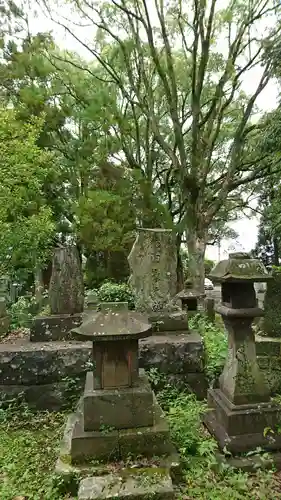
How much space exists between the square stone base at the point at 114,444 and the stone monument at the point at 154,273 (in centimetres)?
246

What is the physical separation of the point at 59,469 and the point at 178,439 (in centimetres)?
120

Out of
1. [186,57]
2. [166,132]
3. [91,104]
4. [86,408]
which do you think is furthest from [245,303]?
[166,132]

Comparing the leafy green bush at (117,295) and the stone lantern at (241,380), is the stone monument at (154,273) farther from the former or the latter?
the stone lantern at (241,380)

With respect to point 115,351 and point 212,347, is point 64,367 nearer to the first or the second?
point 115,351

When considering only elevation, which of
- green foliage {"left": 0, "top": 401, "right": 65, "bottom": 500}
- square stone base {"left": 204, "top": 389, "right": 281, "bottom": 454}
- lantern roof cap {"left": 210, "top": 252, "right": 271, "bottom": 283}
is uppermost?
lantern roof cap {"left": 210, "top": 252, "right": 271, "bottom": 283}

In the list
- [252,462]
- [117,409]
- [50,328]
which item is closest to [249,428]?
[252,462]

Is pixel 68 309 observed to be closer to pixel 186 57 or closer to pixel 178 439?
pixel 178 439

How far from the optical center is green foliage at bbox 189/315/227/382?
485cm

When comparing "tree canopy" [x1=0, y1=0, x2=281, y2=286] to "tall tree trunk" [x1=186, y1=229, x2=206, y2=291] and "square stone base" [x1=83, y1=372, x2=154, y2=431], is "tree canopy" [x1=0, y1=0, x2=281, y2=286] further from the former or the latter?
"square stone base" [x1=83, y1=372, x2=154, y2=431]

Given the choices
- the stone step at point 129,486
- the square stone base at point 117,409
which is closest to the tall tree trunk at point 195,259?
the square stone base at point 117,409

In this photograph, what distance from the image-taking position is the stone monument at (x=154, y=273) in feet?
18.6

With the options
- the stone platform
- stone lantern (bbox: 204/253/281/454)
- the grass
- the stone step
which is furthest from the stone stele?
the stone step

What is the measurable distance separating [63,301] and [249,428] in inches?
125

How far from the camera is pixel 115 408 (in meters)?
3.22
